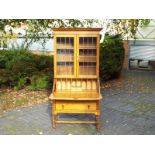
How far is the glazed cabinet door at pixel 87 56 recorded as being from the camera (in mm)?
5805

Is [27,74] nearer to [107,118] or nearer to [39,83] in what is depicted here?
[39,83]

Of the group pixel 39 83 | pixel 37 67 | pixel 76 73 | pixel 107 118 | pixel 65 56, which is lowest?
pixel 107 118

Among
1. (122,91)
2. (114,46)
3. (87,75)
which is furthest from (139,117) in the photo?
(114,46)

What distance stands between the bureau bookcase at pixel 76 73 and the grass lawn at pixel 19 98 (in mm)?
1684

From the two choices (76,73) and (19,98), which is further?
(19,98)

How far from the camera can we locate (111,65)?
10328mm

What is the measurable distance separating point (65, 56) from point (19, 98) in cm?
278

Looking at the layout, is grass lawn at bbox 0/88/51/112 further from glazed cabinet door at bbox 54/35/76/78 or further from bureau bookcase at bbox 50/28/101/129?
glazed cabinet door at bbox 54/35/76/78

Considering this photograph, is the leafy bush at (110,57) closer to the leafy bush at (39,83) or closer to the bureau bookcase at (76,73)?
the leafy bush at (39,83)

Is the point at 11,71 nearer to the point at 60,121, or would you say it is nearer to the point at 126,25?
the point at 60,121

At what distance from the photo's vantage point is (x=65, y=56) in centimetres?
595

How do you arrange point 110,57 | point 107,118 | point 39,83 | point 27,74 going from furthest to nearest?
point 110,57 < point 27,74 < point 39,83 < point 107,118

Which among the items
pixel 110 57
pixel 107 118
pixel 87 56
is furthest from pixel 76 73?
pixel 110 57

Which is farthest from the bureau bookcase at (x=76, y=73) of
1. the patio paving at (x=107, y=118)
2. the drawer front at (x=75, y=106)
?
the patio paving at (x=107, y=118)
